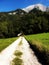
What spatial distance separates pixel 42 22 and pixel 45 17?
15.7 meters

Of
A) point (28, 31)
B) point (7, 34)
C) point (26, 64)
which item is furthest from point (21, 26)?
point (26, 64)

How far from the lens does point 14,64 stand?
1870 cm

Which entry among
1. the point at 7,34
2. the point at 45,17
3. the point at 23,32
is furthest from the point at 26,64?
the point at 45,17

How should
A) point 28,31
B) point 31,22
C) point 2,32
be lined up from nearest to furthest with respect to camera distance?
point 2,32 → point 28,31 → point 31,22

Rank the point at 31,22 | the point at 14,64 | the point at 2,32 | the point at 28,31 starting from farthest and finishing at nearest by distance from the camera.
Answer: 1. the point at 31,22
2. the point at 28,31
3. the point at 2,32
4. the point at 14,64

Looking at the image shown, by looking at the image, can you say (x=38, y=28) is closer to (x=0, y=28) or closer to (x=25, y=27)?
(x=25, y=27)

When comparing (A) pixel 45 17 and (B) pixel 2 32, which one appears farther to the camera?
(A) pixel 45 17

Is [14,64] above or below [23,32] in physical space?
above

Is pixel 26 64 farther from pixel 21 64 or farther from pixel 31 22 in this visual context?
pixel 31 22

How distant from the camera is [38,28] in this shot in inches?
6156

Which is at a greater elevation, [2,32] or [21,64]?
[21,64]

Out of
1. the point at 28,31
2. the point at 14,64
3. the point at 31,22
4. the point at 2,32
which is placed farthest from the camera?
the point at 31,22

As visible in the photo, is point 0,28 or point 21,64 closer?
point 21,64

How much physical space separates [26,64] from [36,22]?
487ft
